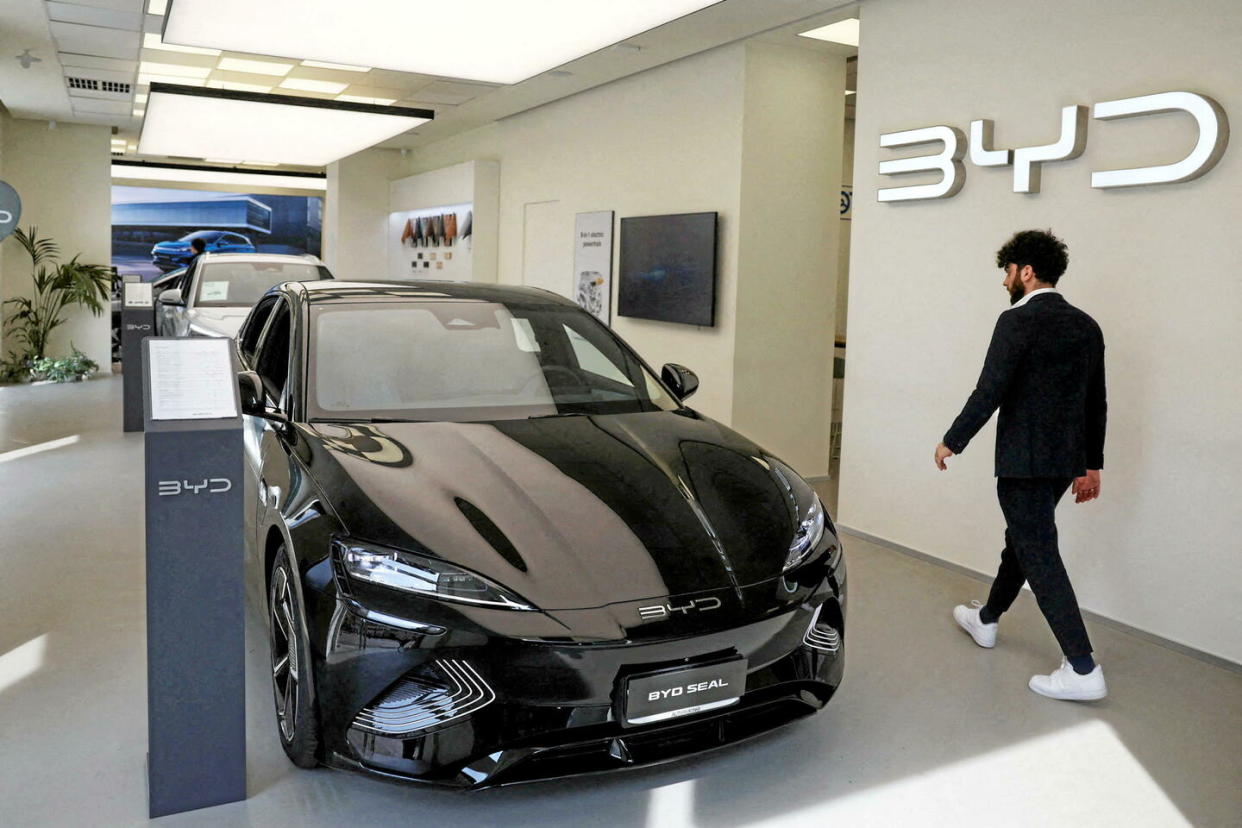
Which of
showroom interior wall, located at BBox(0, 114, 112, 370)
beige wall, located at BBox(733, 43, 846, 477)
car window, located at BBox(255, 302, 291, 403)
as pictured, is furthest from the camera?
showroom interior wall, located at BBox(0, 114, 112, 370)

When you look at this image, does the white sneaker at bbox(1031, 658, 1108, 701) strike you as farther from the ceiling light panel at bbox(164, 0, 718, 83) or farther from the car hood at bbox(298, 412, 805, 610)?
the ceiling light panel at bbox(164, 0, 718, 83)

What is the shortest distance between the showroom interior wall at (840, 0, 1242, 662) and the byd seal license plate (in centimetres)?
227

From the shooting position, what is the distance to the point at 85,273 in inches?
445

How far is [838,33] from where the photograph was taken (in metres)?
6.12

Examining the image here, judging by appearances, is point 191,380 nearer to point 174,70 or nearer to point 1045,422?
point 1045,422

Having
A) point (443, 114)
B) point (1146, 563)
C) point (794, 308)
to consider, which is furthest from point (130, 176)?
point (1146, 563)

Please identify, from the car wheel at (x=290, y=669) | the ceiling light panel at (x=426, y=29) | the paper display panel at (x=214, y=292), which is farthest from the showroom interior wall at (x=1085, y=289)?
the paper display panel at (x=214, y=292)

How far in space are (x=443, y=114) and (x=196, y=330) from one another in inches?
153

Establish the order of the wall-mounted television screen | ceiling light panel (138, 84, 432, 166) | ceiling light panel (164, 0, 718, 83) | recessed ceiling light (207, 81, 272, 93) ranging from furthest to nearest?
recessed ceiling light (207, 81, 272, 93) → ceiling light panel (138, 84, 432, 166) → the wall-mounted television screen → ceiling light panel (164, 0, 718, 83)

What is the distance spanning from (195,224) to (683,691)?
21.4 m

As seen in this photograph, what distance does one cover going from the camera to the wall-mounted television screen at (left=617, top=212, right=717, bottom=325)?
6543mm

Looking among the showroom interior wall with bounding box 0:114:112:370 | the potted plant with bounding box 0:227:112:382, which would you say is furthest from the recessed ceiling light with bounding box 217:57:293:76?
the potted plant with bounding box 0:227:112:382

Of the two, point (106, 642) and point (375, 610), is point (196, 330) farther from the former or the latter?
point (375, 610)

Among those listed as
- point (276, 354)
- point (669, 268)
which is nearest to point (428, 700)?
point (276, 354)
